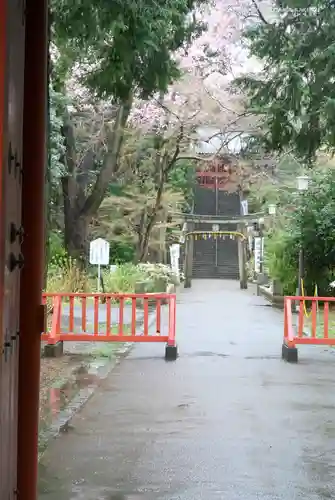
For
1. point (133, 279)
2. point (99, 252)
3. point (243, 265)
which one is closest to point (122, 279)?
point (133, 279)

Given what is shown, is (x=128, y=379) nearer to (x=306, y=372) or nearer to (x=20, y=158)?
(x=306, y=372)

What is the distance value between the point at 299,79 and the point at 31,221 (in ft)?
18.0

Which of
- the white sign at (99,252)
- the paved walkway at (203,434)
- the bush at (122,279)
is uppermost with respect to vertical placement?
the white sign at (99,252)

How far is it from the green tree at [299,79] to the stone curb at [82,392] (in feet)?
12.7

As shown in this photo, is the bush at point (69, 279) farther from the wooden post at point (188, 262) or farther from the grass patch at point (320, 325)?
the wooden post at point (188, 262)

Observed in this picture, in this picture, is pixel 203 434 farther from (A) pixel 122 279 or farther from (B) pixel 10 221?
(A) pixel 122 279

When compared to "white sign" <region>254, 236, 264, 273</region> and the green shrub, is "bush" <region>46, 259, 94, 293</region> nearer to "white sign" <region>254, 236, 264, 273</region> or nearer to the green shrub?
the green shrub

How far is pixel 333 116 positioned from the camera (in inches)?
294

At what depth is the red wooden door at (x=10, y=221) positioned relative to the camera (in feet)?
8.75

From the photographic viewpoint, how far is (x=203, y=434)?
21.3 ft

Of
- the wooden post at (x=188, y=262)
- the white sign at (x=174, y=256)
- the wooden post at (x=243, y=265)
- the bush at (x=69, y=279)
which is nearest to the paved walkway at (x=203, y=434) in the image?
the bush at (x=69, y=279)

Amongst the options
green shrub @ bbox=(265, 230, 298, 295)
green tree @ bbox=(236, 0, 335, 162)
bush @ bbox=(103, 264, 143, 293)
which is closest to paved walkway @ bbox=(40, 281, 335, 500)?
green tree @ bbox=(236, 0, 335, 162)

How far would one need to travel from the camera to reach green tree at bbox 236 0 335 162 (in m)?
7.94

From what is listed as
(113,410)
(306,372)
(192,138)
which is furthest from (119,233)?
(113,410)
